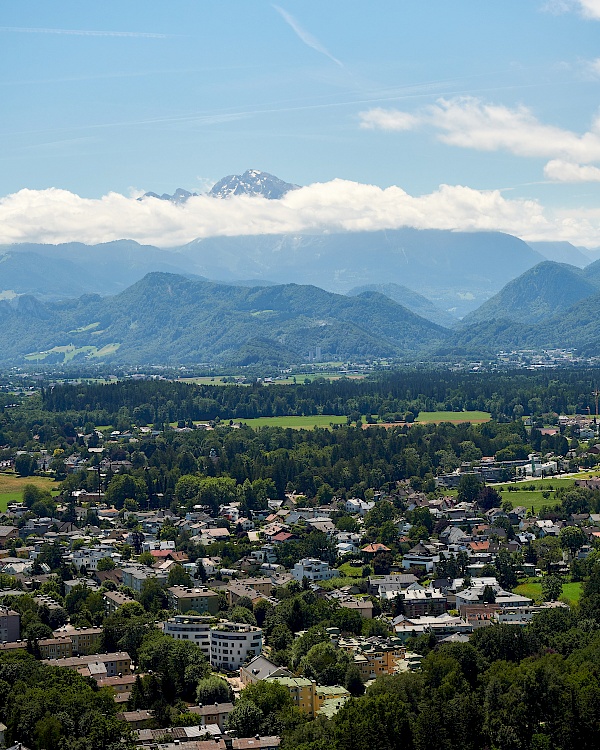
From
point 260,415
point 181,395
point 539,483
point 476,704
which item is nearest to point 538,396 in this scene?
point 260,415

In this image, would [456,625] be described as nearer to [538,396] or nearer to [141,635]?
[141,635]

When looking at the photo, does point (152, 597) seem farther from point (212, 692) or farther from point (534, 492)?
point (534, 492)

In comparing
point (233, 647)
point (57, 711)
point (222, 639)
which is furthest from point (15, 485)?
point (57, 711)

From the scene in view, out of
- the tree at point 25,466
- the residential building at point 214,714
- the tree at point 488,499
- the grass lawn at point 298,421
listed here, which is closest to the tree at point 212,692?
the residential building at point 214,714

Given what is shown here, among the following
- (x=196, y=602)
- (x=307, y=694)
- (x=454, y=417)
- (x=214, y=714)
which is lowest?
(x=214, y=714)

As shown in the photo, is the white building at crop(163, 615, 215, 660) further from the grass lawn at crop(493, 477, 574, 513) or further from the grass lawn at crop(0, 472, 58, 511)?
the grass lawn at crop(0, 472, 58, 511)

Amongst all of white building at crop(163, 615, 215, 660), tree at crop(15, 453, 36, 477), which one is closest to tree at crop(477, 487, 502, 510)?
white building at crop(163, 615, 215, 660)
